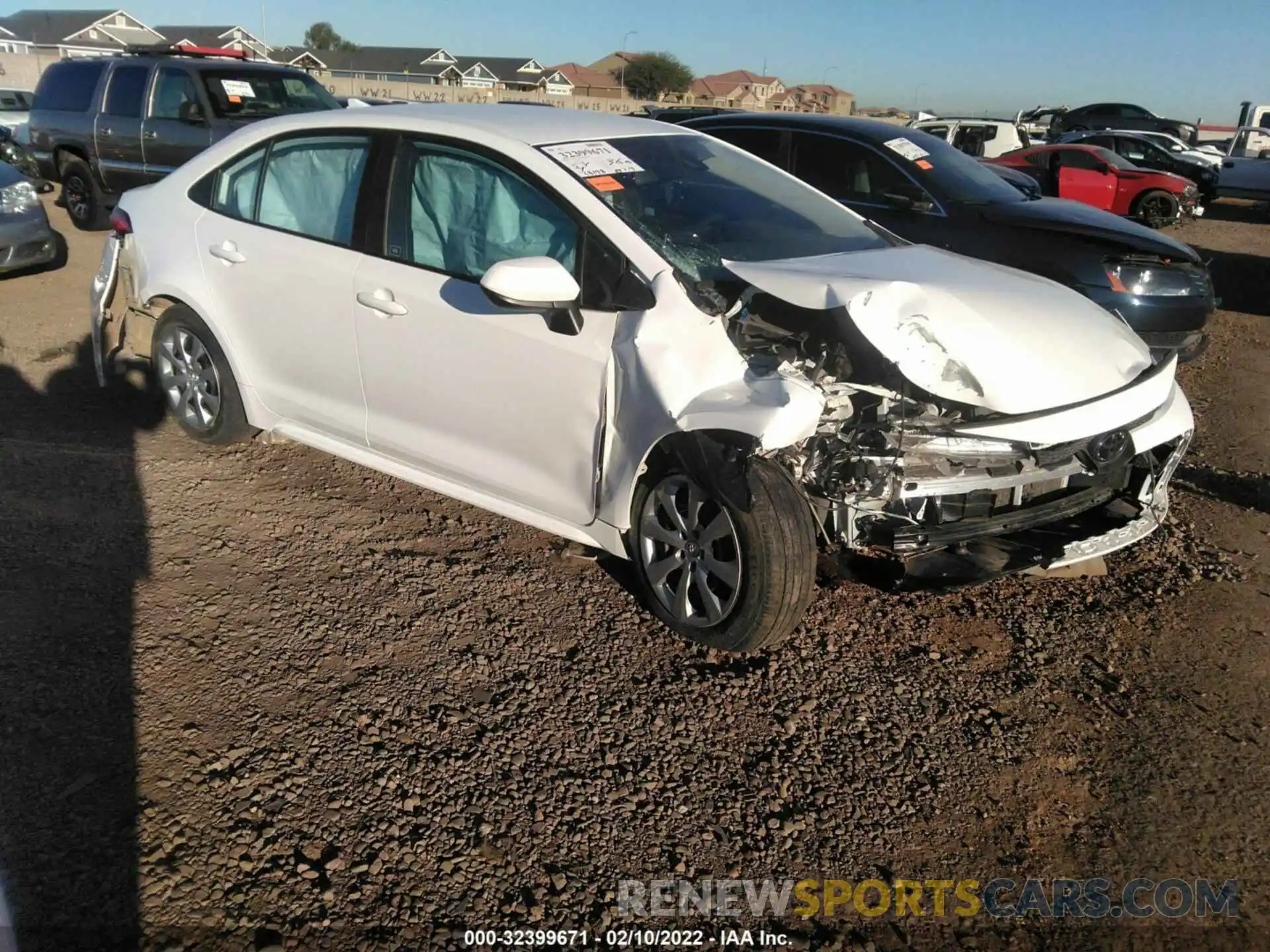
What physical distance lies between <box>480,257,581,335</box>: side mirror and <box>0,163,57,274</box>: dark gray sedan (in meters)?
7.51

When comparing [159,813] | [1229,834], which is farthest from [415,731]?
[1229,834]

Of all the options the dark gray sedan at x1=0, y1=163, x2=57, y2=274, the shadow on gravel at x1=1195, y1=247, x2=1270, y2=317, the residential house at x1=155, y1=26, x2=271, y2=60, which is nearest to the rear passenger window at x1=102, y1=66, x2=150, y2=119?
the dark gray sedan at x1=0, y1=163, x2=57, y2=274

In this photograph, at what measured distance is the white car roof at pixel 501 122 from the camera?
374cm

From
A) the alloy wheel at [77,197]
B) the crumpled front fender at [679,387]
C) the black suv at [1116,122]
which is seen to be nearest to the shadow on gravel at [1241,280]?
the crumpled front fender at [679,387]

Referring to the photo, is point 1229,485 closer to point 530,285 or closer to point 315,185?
point 530,285

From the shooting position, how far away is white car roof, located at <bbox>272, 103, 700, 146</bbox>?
3.74 m

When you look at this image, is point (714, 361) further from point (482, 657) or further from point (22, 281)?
point (22, 281)

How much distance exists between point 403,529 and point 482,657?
1.08m

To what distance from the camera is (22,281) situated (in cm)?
897

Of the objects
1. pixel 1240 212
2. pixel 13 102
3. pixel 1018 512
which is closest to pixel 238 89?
pixel 1018 512

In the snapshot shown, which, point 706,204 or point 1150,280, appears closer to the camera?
point 706,204

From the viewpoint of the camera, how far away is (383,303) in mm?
3758

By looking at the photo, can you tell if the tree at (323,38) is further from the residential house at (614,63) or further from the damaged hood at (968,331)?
the damaged hood at (968,331)

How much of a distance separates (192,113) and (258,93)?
2.38 feet
